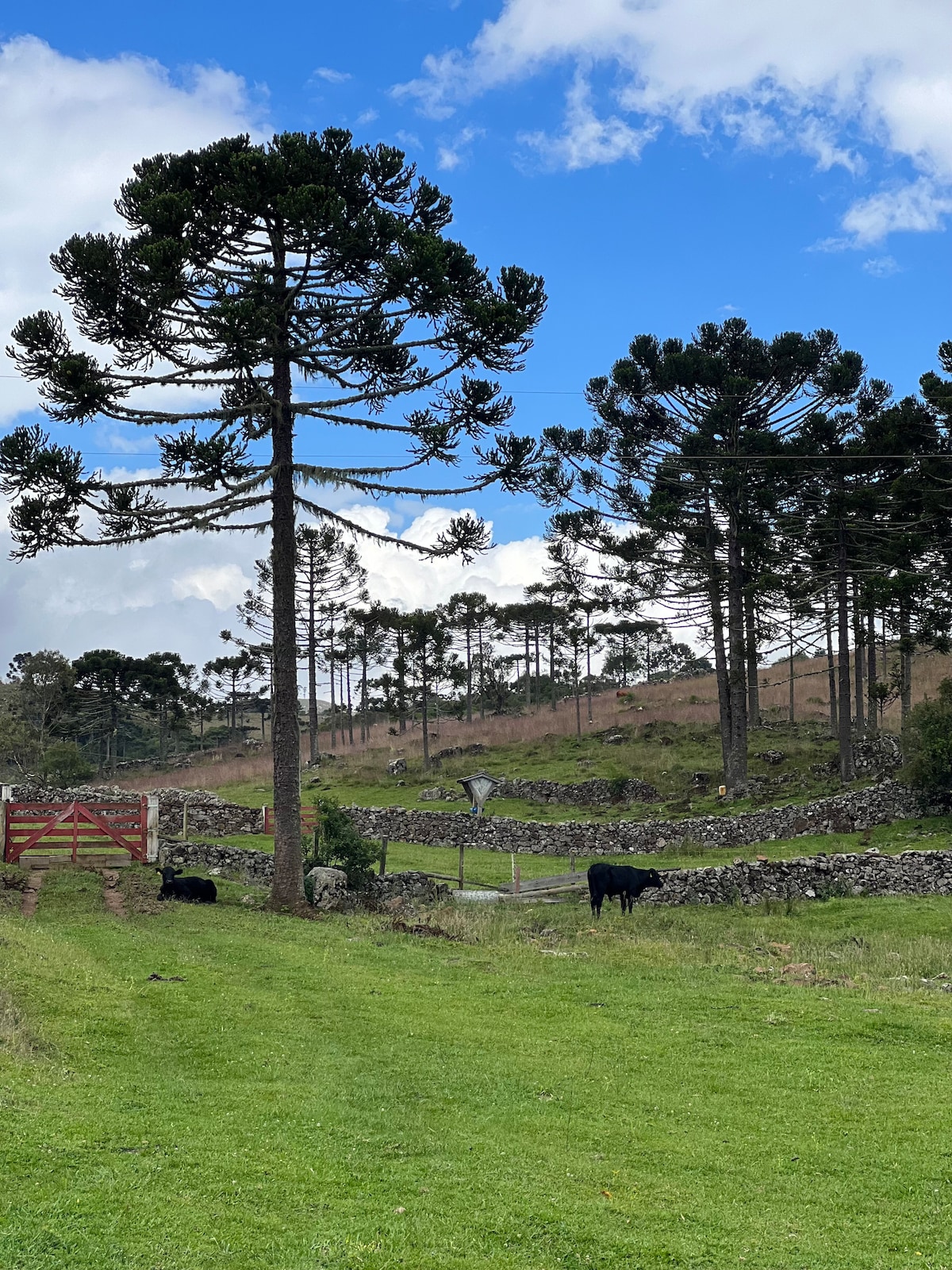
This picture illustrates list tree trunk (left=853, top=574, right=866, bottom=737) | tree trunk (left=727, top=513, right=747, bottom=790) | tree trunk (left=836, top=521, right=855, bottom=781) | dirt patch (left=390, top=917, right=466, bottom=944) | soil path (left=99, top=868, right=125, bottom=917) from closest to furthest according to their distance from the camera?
dirt patch (left=390, top=917, right=466, bottom=944) < soil path (left=99, top=868, right=125, bottom=917) < tree trunk (left=836, top=521, right=855, bottom=781) < tree trunk (left=853, top=574, right=866, bottom=737) < tree trunk (left=727, top=513, right=747, bottom=790)

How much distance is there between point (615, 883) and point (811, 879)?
14.8 feet

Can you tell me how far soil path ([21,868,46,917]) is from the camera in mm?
16844

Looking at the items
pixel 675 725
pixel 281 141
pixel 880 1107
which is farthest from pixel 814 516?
pixel 880 1107

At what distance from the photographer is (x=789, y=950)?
16125 mm

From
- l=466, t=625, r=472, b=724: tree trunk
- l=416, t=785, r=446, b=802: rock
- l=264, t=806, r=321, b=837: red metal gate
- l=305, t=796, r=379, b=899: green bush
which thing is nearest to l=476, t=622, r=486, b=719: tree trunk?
l=466, t=625, r=472, b=724: tree trunk

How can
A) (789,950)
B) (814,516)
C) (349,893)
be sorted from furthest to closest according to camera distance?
1. (814,516)
2. (349,893)
3. (789,950)

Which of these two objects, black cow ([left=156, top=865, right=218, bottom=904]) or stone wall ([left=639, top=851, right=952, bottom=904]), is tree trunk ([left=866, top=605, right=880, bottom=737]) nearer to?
stone wall ([left=639, top=851, right=952, bottom=904])

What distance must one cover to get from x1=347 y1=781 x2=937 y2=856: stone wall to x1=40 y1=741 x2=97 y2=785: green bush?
48.9 feet

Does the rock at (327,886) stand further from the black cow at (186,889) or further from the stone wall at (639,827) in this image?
the stone wall at (639,827)

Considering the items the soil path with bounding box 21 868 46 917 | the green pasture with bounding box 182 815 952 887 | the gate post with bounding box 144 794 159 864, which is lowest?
the green pasture with bounding box 182 815 952 887

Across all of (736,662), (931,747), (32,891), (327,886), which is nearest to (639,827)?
(736,662)

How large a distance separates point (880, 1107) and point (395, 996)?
584 centimetres

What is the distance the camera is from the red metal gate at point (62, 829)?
20.9m

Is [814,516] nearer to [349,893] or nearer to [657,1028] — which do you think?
[349,893]
